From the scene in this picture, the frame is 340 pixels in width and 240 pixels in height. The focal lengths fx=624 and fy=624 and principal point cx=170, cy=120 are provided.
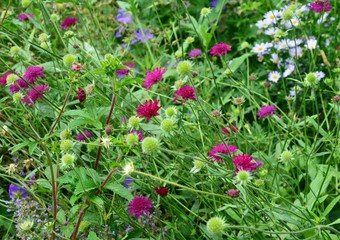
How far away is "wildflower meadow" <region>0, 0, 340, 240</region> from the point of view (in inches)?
61.6

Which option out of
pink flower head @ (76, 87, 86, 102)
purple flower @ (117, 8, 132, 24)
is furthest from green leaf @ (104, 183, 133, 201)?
purple flower @ (117, 8, 132, 24)

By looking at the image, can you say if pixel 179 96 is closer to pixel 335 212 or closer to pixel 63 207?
pixel 63 207

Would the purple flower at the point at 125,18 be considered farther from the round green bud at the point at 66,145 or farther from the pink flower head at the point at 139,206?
the round green bud at the point at 66,145

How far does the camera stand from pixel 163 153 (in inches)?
84.9

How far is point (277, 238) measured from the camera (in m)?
1.75

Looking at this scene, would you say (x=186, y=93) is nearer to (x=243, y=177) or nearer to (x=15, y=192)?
(x=243, y=177)

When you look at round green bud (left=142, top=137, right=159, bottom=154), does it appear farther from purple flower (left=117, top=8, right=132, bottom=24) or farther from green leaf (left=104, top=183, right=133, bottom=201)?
purple flower (left=117, top=8, right=132, bottom=24)

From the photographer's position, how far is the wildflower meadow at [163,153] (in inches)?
61.6

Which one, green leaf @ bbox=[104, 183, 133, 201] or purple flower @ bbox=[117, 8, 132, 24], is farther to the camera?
Answer: purple flower @ bbox=[117, 8, 132, 24]

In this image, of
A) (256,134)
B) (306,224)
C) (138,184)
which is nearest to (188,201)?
(138,184)

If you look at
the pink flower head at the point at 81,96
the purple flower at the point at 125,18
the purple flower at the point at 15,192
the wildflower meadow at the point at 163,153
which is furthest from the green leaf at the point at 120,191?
the purple flower at the point at 125,18

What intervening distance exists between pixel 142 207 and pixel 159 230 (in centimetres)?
18

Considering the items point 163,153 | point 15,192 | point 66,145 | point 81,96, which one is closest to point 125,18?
point 163,153

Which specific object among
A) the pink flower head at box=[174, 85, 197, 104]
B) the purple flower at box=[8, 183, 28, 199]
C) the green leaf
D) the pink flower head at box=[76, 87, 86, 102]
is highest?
the pink flower head at box=[76, 87, 86, 102]
